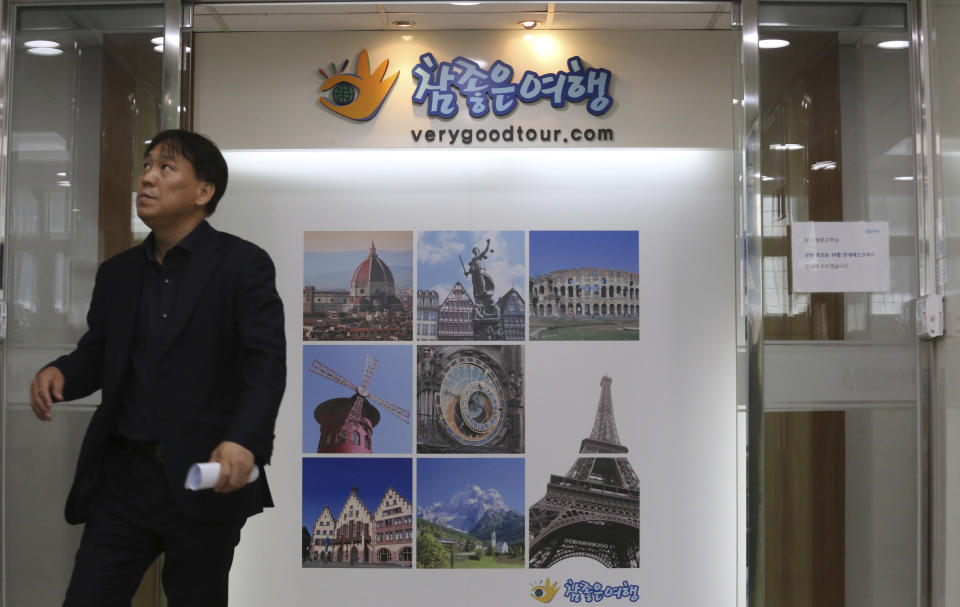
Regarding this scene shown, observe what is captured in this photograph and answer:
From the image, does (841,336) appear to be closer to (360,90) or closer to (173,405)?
(360,90)

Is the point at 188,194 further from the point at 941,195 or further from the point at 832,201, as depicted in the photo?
the point at 941,195

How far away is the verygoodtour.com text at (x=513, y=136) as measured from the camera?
4.61m

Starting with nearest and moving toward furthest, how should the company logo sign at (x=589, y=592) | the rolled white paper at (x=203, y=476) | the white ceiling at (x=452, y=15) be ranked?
1. the rolled white paper at (x=203, y=476)
2. the white ceiling at (x=452, y=15)
3. the company logo sign at (x=589, y=592)

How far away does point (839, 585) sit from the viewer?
382cm

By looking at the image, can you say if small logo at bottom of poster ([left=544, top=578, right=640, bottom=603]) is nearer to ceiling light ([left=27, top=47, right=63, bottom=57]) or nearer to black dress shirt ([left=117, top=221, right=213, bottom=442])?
black dress shirt ([left=117, top=221, right=213, bottom=442])

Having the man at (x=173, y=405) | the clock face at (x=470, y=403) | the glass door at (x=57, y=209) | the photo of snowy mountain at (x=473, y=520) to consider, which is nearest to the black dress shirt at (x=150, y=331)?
the man at (x=173, y=405)

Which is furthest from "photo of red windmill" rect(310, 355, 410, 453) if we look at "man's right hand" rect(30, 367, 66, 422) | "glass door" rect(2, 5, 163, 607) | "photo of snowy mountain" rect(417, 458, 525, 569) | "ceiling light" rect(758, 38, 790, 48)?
"ceiling light" rect(758, 38, 790, 48)

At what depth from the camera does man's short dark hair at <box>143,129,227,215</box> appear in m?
2.69

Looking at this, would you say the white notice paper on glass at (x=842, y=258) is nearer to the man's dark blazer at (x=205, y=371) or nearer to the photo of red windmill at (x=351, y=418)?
the photo of red windmill at (x=351, y=418)

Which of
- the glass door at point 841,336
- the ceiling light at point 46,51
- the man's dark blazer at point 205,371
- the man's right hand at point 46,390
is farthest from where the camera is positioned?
the ceiling light at point 46,51

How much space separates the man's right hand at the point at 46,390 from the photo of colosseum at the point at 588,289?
8.07 ft

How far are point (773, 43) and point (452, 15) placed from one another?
4.62ft

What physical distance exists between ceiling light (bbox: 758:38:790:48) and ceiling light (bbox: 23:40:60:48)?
280 centimetres

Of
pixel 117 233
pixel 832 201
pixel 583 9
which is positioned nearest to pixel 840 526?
pixel 832 201
